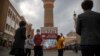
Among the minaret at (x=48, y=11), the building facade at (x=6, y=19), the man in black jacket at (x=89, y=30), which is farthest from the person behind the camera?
the minaret at (x=48, y=11)

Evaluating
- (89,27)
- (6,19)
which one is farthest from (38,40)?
(6,19)

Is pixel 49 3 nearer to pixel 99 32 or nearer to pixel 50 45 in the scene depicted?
pixel 50 45

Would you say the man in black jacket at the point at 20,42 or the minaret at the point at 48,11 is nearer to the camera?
the man in black jacket at the point at 20,42

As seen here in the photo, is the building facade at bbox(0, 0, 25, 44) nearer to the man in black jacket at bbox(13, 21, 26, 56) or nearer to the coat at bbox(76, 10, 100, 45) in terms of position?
the man in black jacket at bbox(13, 21, 26, 56)

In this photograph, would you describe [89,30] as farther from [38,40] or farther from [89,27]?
[38,40]

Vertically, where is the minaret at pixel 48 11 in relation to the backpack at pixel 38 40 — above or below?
above

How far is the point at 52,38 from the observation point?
66500 millimetres

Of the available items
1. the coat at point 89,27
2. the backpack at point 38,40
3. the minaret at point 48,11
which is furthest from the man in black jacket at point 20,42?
the minaret at point 48,11

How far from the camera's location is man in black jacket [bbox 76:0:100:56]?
441cm

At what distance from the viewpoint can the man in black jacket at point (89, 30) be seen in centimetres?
441

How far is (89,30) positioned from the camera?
4574 mm

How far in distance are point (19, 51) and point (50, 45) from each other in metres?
54.6

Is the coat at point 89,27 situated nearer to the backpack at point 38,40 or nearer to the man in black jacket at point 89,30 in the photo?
the man in black jacket at point 89,30

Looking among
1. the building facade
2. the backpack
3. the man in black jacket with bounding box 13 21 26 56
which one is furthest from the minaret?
the man in black jacket with bounding box 13 21 26 56
